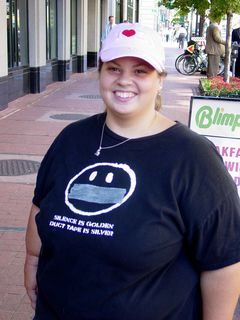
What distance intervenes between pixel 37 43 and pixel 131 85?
12.3 m

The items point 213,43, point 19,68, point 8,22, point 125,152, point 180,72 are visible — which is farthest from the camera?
point 180,72

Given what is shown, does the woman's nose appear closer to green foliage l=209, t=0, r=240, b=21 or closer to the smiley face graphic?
the smiley face graphic

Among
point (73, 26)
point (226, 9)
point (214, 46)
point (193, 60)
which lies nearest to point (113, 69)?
point (226, 9)

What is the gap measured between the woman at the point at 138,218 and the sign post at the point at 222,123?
265 cm

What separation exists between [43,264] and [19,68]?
11.7 metres

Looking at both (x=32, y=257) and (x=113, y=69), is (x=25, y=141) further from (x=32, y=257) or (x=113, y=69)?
(x=113, y=69)

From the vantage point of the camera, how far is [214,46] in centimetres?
1631

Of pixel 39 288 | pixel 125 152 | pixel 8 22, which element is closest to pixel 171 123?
pixel 125 152

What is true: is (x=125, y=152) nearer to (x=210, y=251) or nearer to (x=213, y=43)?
(x=210, y=251)

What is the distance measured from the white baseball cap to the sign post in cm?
264

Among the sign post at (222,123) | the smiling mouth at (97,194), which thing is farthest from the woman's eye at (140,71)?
the sign post at (222,123)

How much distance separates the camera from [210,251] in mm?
1777

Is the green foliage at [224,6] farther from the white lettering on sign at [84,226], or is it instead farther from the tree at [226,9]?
the white lettering on sign at [84,226]

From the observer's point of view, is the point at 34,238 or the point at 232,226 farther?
the point at 34,238
